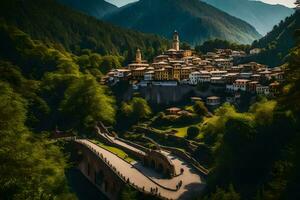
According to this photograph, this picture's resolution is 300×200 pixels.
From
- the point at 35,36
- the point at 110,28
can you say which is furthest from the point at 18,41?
the point at 110,28

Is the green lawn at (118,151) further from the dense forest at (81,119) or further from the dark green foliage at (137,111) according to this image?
the dark green foliage at (137,111)

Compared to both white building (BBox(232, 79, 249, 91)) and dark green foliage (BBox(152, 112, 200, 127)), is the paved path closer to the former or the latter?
dark green foliage (BBox(152, 112, 200, 127))

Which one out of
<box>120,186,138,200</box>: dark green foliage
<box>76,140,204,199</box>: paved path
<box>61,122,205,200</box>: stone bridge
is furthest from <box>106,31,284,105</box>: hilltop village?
<box>120,186,138,200</box>: dark green foliage

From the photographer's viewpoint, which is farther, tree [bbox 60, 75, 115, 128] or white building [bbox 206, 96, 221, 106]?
tree [bbox 60, 75, 115, 128]

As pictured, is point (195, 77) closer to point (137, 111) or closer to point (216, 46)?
point (137, 111)

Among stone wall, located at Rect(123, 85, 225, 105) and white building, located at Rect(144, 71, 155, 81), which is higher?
white building, located at Rect(144, 71, 155, 81)

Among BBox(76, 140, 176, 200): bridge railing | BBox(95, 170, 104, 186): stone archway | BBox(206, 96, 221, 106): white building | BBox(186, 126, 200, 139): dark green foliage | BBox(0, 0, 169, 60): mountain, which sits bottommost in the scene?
BBox(95, 170, 104, 186): stone archway

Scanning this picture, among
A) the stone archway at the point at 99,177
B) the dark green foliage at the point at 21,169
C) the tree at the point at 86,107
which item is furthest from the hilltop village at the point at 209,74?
the dark green foliage at the point at 21,169
